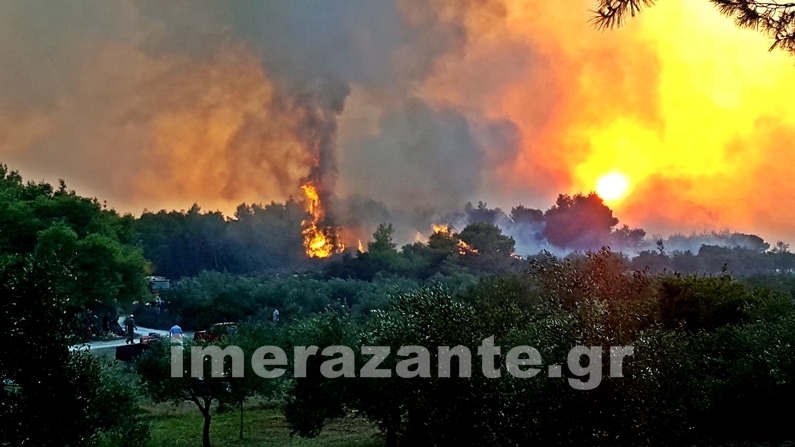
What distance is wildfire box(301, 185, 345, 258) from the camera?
74750 millimetres

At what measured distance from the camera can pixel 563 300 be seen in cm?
1847

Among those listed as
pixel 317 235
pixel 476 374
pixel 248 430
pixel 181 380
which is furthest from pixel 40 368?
pixel 317 235

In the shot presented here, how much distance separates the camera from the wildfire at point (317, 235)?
245 ft

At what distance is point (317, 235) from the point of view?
75.6 meters

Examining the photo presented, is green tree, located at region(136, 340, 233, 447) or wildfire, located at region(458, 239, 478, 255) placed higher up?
wildfire, located at region(458, 239, 478, 255)

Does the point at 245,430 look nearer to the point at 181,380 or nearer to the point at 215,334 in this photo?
the point at 181,380

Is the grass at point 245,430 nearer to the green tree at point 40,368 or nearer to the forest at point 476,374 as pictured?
the forest at point 476,374

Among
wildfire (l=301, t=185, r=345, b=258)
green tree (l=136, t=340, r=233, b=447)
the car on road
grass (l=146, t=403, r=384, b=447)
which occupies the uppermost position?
wildfire (l=301, t=185, r=345, b=258)

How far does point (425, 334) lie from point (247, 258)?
6817 centimetres

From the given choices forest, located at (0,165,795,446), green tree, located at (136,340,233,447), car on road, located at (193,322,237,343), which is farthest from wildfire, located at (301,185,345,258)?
green tree, located at (136,340,233,447)

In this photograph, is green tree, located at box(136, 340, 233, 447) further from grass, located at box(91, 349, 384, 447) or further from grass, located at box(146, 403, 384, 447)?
grass, located at box(146, 403, 384, 447)

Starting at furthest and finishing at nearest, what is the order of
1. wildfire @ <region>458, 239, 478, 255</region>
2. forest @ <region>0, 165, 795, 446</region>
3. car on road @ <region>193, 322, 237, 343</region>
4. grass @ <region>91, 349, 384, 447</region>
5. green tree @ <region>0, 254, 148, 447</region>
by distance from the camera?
wildfire @ <region>458, 239, 478, 255</region> → car on road @ <region>193, 322, 237, 343</region> → grass @ <region>91, 349, 384, 447</region> → forest @ <region>0, 165, 795, 446</region> → green tree @ <region>0, 254, 148, 447</region>

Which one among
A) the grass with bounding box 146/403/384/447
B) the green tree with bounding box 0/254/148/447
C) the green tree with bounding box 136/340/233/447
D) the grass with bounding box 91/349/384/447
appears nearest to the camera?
the green tree with bounding box 0/254/148/447

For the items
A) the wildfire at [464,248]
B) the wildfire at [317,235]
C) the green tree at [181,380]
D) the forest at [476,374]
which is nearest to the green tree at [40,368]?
the forest at [476,374]
